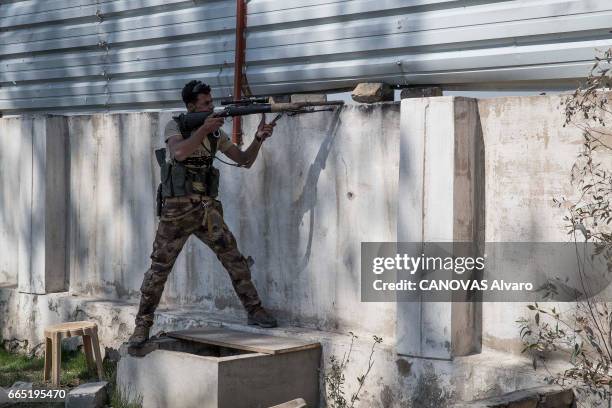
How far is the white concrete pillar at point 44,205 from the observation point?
8.39 m

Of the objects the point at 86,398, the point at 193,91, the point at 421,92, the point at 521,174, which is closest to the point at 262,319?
the point at 86,398

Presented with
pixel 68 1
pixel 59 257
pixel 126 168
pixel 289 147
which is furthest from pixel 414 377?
pixel 68 1

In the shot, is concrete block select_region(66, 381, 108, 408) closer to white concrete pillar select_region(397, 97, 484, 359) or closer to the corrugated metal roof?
white concrete pillar select_region(397, 97, 484, 359)

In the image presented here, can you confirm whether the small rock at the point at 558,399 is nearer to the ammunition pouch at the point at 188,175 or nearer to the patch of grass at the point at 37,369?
the ammunition pouch at the point at 188,175

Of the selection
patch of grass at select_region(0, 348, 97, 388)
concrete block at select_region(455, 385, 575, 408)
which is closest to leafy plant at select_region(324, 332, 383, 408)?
concrete block at select_region(455, 385, 575, 408)

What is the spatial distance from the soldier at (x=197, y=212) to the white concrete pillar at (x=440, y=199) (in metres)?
1.18

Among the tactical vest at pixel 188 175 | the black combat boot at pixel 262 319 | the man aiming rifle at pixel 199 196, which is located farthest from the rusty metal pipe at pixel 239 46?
the black combat boot at pixel 262 319

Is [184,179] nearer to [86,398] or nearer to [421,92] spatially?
[86,398]

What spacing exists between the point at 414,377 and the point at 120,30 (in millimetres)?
4321

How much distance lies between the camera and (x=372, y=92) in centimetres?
651

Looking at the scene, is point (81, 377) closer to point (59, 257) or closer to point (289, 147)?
point (59, 257)

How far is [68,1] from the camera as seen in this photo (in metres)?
8.90

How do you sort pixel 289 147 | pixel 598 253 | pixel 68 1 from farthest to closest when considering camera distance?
1. pixel 68 1
2. pixel 289 147
3. pixel 598 253

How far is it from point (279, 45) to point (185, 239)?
1.62 meters
